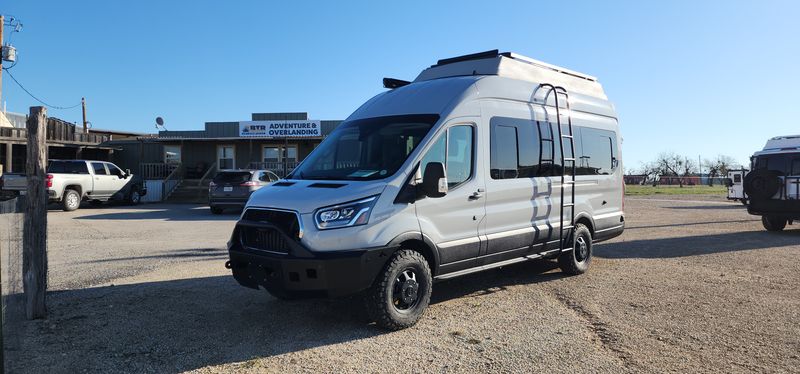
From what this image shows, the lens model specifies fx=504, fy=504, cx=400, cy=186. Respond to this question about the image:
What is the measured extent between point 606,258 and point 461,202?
476 centimetres

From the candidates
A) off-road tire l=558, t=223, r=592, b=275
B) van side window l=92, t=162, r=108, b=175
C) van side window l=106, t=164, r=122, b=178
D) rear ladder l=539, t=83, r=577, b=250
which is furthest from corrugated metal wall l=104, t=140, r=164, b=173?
off-road tire l=558, t=223, r=592, b=275

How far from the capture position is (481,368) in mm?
3842

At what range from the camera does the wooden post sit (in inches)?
196

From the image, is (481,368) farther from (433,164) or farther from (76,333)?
(76,333)

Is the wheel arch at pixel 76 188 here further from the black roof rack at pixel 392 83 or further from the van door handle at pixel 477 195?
the van door handle at pixel 477 195

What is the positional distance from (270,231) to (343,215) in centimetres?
73

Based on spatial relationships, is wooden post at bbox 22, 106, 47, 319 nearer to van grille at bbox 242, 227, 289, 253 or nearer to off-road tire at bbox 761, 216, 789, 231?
van grille at bbox 242, 227, 289, 253

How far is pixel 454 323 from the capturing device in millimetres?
4965

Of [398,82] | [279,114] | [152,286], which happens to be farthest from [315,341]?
[279,114]

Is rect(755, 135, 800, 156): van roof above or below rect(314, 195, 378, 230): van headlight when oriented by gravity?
above

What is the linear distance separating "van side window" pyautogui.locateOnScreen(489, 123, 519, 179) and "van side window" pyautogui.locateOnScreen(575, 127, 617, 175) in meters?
1.57

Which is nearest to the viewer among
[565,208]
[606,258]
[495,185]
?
[495,185]

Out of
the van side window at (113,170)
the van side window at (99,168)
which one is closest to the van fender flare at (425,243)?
the van side window at (99,168)

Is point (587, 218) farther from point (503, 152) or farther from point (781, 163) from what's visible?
point (781, 163)
